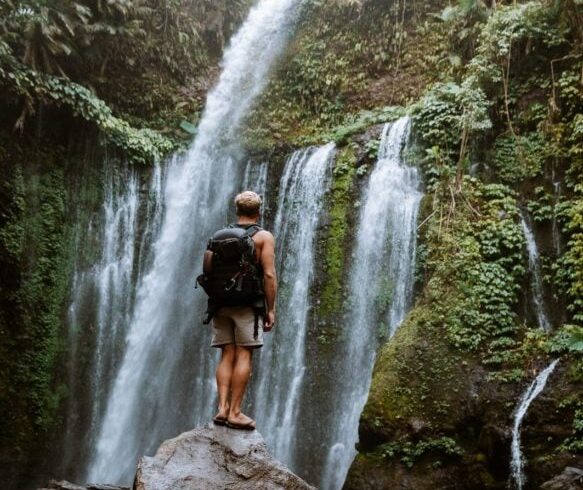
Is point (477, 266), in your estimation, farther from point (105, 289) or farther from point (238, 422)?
point (105, 289)

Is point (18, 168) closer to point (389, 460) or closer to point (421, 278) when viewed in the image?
point (421, 278)

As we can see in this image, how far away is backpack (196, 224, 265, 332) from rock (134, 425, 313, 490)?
3.01 feet

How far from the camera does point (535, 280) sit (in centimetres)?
869

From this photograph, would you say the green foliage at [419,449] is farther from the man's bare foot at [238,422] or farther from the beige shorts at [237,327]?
the beige shorts at [237,327]

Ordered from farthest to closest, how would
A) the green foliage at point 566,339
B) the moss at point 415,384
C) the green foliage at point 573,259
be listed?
the green foliage at point 573,259
the moss at point 415,384
the green foliage at point 566,339

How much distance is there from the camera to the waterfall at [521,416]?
662 centimetres

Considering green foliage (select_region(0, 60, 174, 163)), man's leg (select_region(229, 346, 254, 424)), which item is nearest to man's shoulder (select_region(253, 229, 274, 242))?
man's leg (select_region(229, 346, 254, 424))

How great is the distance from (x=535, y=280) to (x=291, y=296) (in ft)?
13.7

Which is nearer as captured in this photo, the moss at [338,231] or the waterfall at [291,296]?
the waterfall at [291,296]

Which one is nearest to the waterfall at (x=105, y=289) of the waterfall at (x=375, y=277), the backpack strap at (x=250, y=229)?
the waterfall at (x=375, y=277)

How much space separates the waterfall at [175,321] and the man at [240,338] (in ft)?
21.7

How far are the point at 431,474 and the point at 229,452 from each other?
3.66 m

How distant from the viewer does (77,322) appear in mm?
12117

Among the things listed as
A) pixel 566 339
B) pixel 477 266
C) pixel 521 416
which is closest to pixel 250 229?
pixel 521 416
